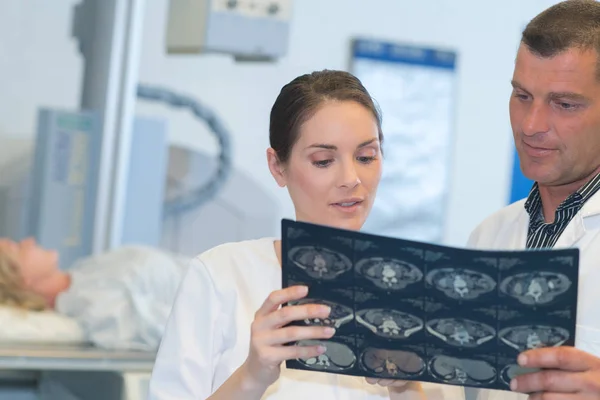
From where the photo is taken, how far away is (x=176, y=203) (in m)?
4.03

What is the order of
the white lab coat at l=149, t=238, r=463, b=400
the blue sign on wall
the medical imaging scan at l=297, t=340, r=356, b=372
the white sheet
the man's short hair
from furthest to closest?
the blue sign on wall, the white sheet, the man's short hair, the white lab coat at l=149, t=238, r=463, b=400, the medical imaging scan at l=297, t=340, r=356, b=372

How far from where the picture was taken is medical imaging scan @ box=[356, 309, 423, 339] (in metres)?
1.16

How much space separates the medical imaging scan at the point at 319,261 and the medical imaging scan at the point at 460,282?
0.34 feet

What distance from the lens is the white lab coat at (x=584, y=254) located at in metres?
1.41

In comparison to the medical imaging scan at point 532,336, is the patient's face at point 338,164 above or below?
above

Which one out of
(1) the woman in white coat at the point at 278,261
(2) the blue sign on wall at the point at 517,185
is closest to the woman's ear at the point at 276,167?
(1) the woman in white coat at the point at 278,261

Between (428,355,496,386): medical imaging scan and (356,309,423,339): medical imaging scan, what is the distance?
0.05 meters

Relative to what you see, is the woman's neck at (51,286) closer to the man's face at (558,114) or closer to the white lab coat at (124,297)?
the white lab coat at (124,297)

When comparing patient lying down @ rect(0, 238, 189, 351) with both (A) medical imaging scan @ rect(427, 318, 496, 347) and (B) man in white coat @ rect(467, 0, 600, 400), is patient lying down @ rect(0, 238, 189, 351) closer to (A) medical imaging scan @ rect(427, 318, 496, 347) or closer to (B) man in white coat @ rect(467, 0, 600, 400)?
(B) man in white coat @ rect(467, 0, 600, 400)

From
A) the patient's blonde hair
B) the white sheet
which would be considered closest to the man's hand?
the white sheet

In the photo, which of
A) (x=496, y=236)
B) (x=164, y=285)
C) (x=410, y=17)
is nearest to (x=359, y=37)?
(x=410, y=17)

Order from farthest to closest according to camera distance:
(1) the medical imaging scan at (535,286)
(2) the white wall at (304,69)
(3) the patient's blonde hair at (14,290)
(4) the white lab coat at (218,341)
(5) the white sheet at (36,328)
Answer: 1. (2) the white wall at (304,69)
2. (3) the patient's blonde hair at (14,290)
3. (5) the white sheet at (36,328)
4. (4) the white lab coat at (218,341)
5. (1) the medical imaging scan at (535,286)

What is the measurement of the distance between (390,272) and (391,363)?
129 millimetres

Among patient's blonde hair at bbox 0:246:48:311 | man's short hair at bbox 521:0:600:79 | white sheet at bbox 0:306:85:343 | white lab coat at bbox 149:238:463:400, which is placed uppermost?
man's short hair at bbox 521:0:600:79
